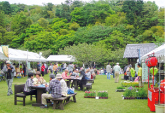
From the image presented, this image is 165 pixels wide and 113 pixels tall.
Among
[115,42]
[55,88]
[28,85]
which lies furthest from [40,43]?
[55,88]

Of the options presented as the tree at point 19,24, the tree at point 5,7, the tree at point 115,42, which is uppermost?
the tree at point 5,7

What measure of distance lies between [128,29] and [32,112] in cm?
4272

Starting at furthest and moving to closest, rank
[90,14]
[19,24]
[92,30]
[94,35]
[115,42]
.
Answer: [90,14]
[19,24]
[92,30]
[94,35]
[115,42]

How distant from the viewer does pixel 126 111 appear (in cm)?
644

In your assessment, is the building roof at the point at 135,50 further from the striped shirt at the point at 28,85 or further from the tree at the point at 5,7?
the tree at the point at 5,7

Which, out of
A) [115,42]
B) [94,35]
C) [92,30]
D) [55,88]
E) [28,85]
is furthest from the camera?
[92,30]

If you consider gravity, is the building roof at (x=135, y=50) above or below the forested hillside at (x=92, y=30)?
below

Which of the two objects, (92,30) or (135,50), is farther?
(92,30)

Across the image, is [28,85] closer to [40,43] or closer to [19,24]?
[40,43]

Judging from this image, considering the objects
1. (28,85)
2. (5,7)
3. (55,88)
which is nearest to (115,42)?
(28,85)

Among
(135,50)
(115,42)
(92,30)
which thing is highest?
(92,30)

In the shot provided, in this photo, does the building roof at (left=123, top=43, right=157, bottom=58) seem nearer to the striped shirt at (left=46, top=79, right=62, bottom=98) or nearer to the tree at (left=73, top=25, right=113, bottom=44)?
the tree at (left=73, top=25, right=113, bottom=44)

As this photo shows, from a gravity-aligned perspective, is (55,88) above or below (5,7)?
below

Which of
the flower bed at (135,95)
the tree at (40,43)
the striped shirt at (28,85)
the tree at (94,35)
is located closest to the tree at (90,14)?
the tree at (94,35)
